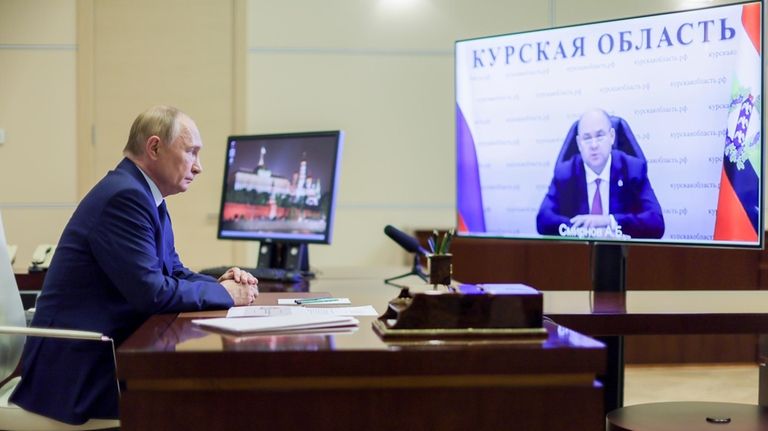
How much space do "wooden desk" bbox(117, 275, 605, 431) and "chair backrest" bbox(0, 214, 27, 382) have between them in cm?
101

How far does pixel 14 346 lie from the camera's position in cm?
255

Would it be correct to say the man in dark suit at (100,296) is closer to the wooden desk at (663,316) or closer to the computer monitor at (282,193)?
the wooden desk at (663,316)

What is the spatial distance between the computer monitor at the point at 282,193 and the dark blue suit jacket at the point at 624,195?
972 millimetres

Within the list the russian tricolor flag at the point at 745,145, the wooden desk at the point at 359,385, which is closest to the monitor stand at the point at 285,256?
the russian tricolor flag at the point at 745,145

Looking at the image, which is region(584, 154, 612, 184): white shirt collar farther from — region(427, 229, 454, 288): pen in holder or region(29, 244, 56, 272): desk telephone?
region(29, 244, 56, 272): desk telephone

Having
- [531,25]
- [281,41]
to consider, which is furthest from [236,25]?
[531,25]

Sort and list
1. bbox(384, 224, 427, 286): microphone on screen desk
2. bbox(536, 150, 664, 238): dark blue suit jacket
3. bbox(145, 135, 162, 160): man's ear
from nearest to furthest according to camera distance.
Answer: bbox(145, 135, 162, 160): man's ear, bbox(536, 150, 664, 238): dark blue suit jacket, bbox(384, 224, 427, 286): microphone on screen desk

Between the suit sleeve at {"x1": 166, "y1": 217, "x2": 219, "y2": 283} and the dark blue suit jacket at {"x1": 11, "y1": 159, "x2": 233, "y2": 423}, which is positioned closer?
the dark blue suit jacket at {"x1": 11, "y1": 159, "x2": 233, "y2": 423}

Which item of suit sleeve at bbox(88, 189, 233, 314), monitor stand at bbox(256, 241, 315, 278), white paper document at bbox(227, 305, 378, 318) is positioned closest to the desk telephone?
monitor stand at bbox(256, 241, 315, 278)

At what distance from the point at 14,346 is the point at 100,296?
0.53 m

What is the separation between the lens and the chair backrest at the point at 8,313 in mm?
→ 2441

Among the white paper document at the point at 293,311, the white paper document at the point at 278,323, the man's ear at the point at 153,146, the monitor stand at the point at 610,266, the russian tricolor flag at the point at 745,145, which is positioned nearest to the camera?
the white paper document at the point at 278,323

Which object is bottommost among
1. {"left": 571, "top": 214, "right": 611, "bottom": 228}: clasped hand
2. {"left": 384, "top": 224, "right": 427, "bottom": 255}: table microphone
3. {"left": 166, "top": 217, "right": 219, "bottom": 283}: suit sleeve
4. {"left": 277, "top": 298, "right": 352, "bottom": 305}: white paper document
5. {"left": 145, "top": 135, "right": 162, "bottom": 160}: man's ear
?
{"left": 277, "top": 298, "right": 352, "bottom": 305}: white paper document

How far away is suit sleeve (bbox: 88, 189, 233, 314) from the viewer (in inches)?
81.8
